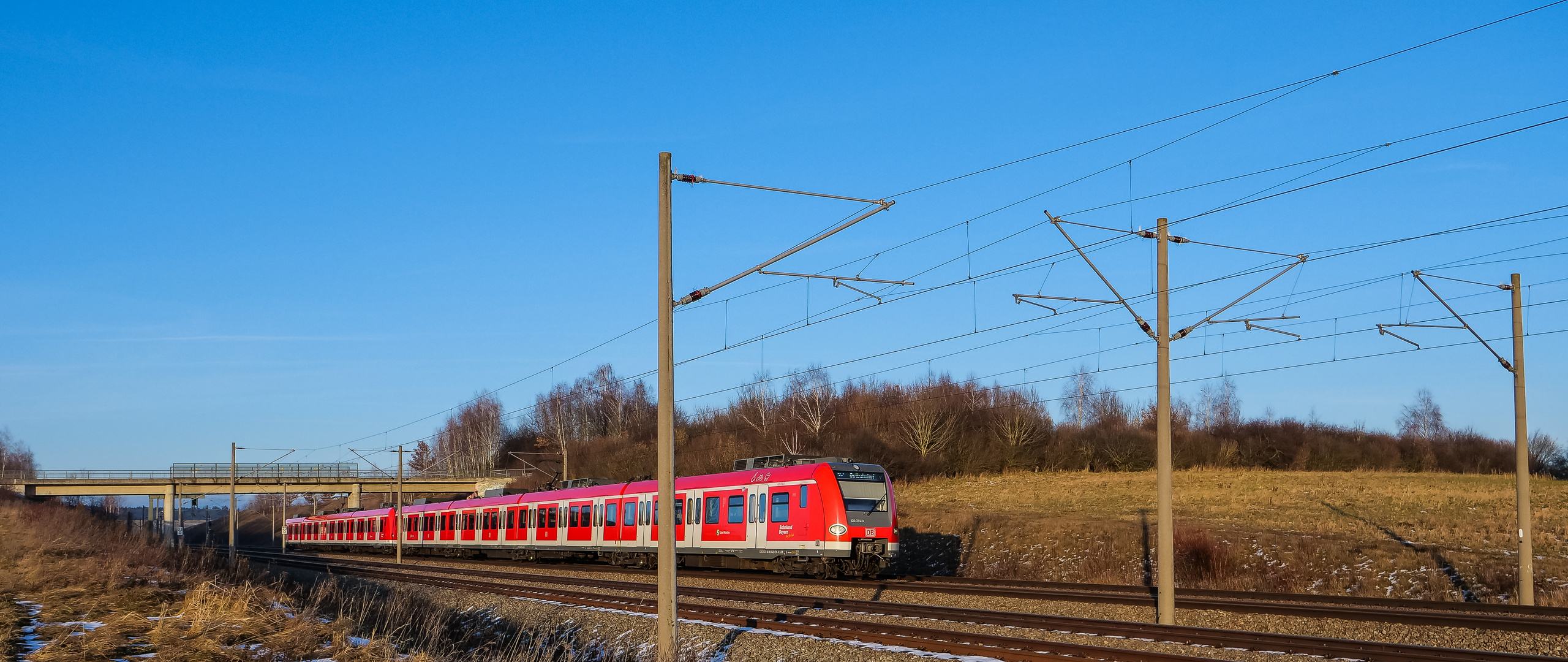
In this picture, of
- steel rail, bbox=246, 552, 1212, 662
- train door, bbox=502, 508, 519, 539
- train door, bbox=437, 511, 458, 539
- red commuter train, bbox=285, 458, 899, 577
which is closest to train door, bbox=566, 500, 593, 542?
red commuter train, bbox=285, 458, 899, 577

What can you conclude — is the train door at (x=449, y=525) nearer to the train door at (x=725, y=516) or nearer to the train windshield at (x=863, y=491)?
the train door at (x=725, y=516)

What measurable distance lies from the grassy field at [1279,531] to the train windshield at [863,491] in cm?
741

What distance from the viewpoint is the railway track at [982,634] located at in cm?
1398

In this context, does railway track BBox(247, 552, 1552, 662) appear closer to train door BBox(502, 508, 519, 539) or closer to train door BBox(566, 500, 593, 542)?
train door BBox(566, 500, 593, 542)

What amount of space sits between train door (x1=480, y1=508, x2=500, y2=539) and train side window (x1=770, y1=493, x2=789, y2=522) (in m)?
22.4

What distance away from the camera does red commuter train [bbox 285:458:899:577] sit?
2827cm

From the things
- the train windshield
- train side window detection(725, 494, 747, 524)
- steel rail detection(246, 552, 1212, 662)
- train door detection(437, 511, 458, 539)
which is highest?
the train windshield

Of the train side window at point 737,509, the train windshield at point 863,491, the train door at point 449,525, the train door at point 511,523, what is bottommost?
the train door at point 449,525

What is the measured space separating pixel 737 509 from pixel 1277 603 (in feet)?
46.0

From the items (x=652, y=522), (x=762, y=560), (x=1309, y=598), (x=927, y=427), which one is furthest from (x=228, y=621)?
(x=927, y=427)

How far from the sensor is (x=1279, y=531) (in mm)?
35938

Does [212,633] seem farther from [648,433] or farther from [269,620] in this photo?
[648,433]

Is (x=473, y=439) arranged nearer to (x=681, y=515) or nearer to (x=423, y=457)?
(x=423, y=457)

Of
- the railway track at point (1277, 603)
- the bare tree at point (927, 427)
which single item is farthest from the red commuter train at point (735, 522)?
the bare tree at point (927, 427)
